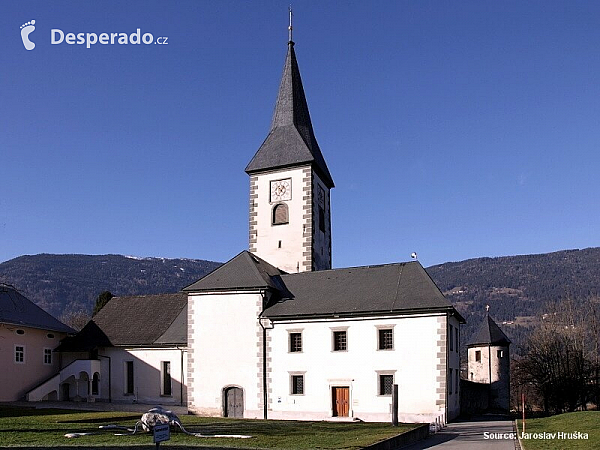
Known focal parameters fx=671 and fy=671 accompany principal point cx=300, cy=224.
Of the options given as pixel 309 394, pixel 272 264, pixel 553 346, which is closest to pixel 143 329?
pixel 272 264

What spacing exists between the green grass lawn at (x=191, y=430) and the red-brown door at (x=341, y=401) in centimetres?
514

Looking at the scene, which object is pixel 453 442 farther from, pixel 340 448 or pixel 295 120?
pixel 295 120

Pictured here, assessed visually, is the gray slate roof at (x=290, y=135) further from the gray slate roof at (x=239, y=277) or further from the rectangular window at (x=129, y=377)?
the rectangular window at (x=129, y=377)

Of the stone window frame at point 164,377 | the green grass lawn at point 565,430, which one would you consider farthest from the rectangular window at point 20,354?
the green grass lawn at point 565,430

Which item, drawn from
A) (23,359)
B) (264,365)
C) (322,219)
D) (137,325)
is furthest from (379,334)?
(23,359)

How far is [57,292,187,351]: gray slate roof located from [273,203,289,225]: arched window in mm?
8368

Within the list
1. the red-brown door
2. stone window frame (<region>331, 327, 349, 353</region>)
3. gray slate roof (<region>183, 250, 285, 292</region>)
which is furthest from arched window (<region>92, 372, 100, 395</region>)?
stone window frame (<region>331, 327, 349, 353</region>)

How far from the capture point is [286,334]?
3709 cm

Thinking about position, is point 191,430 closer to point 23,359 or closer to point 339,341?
point 339,341

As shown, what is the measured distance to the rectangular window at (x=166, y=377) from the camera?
139 ft

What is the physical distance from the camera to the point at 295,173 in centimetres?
4531

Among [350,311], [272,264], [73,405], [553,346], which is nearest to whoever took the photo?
[350,311]

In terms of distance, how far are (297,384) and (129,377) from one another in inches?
524

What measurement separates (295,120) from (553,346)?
30981 mm
